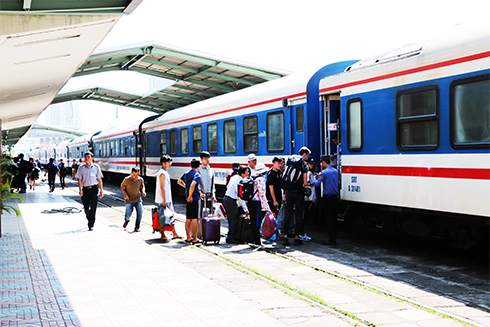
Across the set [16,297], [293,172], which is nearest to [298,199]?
[293,172]

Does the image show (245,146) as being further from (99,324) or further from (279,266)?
(99,324)

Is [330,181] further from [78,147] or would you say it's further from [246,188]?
[78,147]

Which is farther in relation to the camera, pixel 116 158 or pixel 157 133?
pixel 116 158

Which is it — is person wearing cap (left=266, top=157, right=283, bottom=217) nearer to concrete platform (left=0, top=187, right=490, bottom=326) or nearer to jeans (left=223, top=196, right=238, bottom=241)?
jeans (left=223, top=196, right=238, bottom=241)

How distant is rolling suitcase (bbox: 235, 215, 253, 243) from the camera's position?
10.5m

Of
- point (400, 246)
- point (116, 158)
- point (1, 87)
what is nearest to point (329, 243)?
point (400, 246)

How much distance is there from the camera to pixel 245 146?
15.0 metres

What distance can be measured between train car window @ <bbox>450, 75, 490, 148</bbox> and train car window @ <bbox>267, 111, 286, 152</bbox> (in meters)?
5.55

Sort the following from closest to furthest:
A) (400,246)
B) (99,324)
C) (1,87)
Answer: (99,324), (400,246), (1,87)

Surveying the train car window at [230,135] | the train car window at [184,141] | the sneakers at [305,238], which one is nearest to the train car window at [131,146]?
the train car window at [184,141]

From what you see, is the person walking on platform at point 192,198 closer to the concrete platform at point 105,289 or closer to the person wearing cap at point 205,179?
the person wearing cap at point 205,179

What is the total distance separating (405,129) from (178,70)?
59.7ft

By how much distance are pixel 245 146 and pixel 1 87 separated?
636cm

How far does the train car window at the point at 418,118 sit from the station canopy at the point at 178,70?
14.3 m
